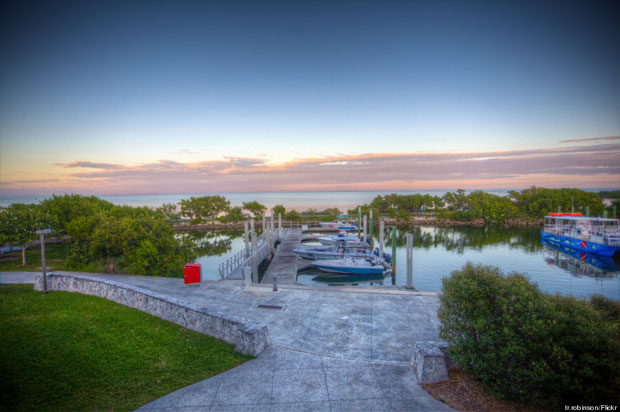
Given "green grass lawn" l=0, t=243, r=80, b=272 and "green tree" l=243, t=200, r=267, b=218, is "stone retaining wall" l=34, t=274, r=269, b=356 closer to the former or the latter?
"green grass lawn" l=0, t=243, r=80, b=272

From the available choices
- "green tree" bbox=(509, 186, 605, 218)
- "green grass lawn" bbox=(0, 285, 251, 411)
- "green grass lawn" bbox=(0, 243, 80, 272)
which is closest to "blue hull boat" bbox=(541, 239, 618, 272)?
"green tree" bbox=(509, 186, 605, 218)

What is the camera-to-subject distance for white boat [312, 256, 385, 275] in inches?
878

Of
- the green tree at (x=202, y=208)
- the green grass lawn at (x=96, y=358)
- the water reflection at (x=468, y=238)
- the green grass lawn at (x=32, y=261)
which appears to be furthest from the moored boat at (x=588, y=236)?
the green tree at (x=202, y=208)

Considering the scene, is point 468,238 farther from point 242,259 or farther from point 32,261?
point 32,261

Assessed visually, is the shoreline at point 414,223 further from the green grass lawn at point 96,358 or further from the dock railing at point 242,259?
the green grass lawn at point 96,358

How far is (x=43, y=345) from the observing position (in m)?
6.89

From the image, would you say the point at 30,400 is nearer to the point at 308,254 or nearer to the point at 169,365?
the point at 169,365

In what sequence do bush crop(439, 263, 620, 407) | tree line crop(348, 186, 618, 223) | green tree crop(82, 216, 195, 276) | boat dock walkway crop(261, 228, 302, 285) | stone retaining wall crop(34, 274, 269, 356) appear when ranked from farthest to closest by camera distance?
tree line crop(348, 186, 618, 223) → boat dock walkway crop(261, 228, 302, 285) → green tree crop(82, 216, 195, 276) → stone retaining wall crop(34, 274, 269, 356) → bush crop(439, 263, 620, 407)

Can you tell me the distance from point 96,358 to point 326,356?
5026 mm

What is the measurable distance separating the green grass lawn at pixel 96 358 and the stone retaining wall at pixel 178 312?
0.71 ft

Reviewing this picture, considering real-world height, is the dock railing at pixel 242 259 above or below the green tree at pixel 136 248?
below

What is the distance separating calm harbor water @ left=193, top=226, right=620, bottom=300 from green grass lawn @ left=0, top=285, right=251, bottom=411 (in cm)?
1292

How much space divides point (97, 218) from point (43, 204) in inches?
508

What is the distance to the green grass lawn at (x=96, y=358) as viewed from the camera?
509 centimetres
